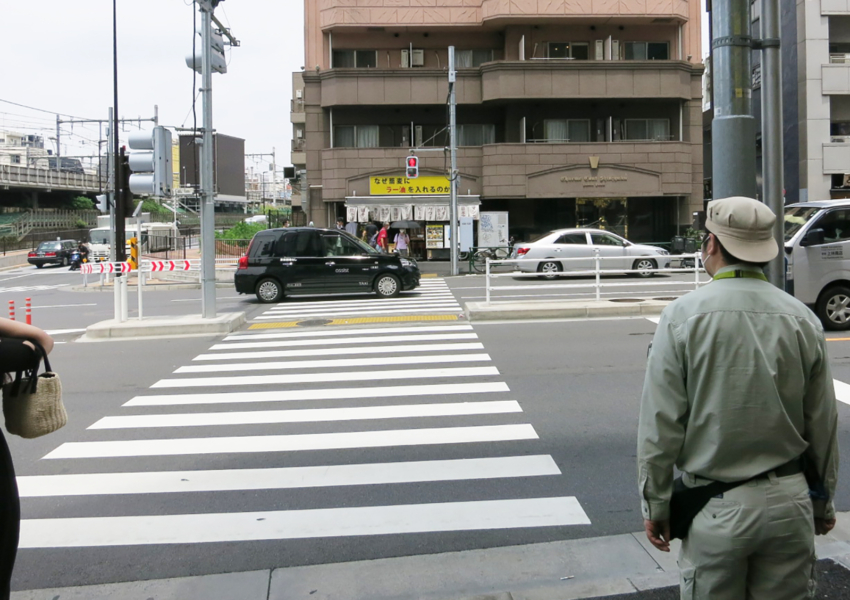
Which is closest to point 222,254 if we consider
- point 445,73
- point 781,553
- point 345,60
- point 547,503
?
point 345,60

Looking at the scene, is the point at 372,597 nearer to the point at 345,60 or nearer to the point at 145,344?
the point at 145,344

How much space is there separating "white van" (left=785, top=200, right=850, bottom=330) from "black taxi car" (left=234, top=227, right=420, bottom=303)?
10.3 m

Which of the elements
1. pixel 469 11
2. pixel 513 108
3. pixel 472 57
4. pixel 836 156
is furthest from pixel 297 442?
pixel 836 156

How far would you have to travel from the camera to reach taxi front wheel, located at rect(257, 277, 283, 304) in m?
20.4

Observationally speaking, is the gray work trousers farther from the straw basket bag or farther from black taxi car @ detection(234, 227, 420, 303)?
black taxi car @ detection(234, 227, 420, 303)

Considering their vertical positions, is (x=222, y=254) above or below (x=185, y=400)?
above

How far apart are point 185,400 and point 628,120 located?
3026 cm

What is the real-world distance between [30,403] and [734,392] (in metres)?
2.64

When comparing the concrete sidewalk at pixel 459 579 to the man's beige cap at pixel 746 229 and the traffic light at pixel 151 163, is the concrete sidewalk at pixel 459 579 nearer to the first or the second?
the man's beige cap at pixel 746 229

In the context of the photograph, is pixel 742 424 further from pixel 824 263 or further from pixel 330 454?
pixel 824 263

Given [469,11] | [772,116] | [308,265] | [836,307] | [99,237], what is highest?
[469,11]

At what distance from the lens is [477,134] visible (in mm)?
35969

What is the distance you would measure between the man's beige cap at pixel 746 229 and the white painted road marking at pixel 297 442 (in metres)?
4.62

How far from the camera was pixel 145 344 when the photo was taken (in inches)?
539
